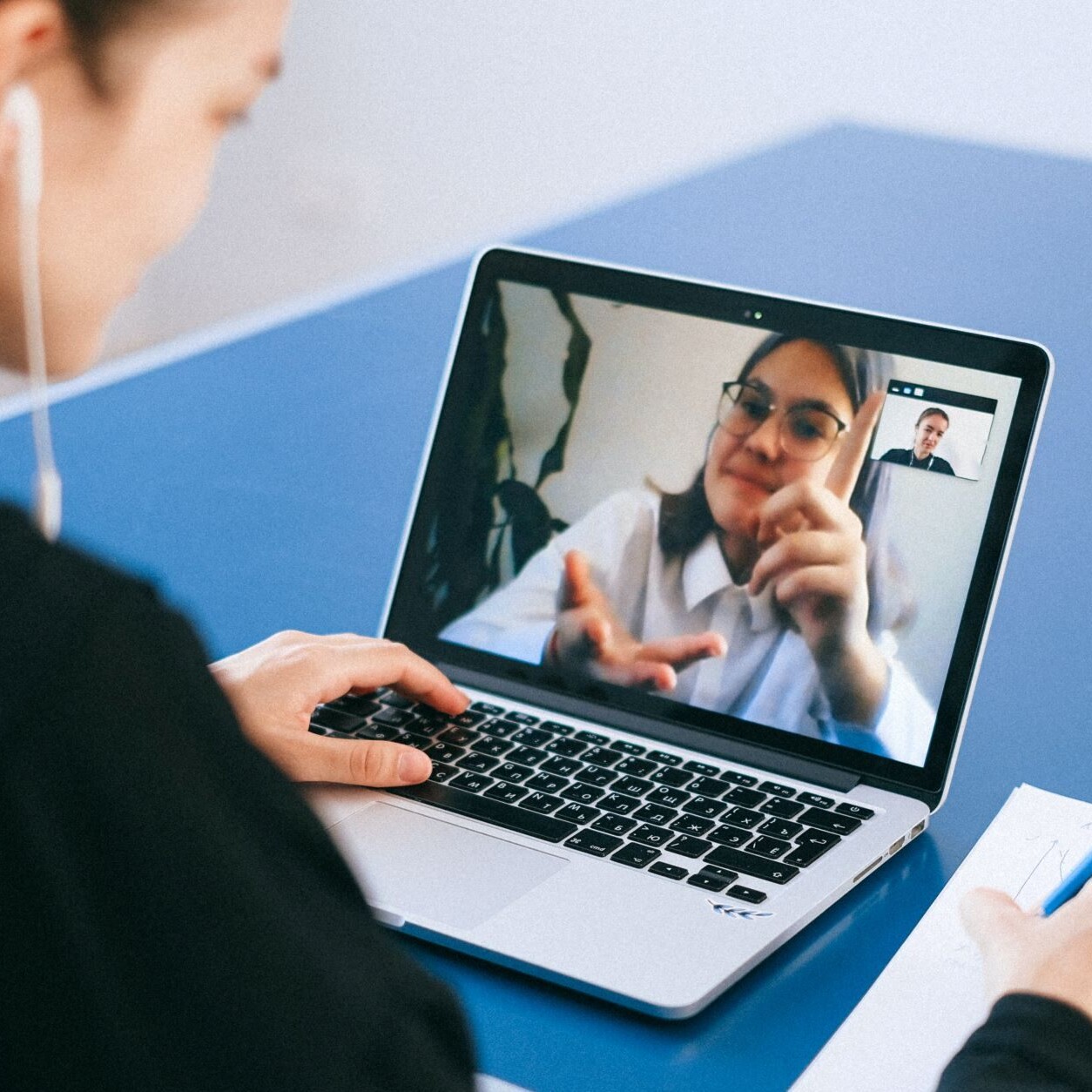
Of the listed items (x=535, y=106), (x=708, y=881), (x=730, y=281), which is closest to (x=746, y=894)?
(x=708, y=881)

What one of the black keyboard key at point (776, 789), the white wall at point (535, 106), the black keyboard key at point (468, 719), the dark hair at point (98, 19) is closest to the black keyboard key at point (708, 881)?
the black keyboard key at point (776, 789)

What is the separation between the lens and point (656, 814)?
885 millimetres

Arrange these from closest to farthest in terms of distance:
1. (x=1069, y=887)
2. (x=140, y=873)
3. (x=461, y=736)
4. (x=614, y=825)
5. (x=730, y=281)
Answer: (x=140, y=873) < (x=1069, y=887) < (x=614, y=825) < (x=461, y=736) < (x=730, y=281)

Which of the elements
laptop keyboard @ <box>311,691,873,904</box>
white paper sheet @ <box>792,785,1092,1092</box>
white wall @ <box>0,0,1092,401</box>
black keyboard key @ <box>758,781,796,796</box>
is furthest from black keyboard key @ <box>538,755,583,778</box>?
white wall @ <box>0,0,1092,401</box>

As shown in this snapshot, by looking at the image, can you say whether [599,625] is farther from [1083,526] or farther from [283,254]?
[283,254]

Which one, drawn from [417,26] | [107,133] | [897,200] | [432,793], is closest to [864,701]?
[432,793]

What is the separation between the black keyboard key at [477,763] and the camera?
0.94 meters

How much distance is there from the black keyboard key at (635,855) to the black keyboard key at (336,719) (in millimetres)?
197

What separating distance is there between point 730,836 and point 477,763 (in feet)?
0.52

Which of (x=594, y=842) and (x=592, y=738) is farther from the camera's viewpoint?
(x=592, y=738)

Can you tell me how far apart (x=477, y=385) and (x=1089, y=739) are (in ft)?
1.44

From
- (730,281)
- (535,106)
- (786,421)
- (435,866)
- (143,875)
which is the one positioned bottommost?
(435,866)

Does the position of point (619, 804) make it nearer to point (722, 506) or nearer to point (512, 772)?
point (512, 772)

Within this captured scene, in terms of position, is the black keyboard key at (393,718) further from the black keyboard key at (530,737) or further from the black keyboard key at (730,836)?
the black keyboard key at (730,836)
